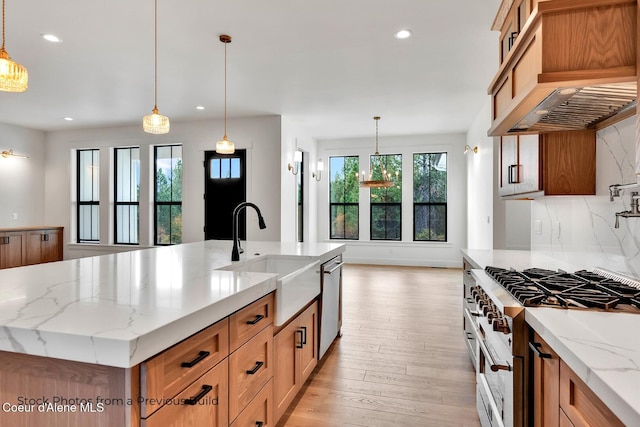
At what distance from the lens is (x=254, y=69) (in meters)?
4.03

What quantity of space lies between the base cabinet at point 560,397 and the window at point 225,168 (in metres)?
5.58

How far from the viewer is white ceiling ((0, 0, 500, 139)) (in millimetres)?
2832

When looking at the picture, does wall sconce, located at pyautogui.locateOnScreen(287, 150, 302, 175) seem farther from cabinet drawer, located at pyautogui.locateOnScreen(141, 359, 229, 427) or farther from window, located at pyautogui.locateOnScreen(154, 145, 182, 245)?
cabinet drawer, located at pyautogui.locateOnScreen(141, 359, 229, 427)

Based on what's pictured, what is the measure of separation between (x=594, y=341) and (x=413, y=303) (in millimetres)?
3838

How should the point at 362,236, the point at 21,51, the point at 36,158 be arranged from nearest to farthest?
the point at 21,51, the point at 36,158, the point at 362,236

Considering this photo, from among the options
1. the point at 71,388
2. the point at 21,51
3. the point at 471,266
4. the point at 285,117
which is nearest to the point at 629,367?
the point at 71,388

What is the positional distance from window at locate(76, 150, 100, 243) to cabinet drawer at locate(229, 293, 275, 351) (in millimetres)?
6762

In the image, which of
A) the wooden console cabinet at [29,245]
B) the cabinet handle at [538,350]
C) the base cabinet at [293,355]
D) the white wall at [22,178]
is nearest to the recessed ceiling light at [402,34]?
the base cabinet at [293,355]

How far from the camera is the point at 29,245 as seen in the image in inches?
248

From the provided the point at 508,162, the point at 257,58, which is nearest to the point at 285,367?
the point at 508,162

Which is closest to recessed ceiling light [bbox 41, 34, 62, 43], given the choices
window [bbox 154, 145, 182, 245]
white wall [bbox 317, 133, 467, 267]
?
window [bbox 154, 145, 182, 245]

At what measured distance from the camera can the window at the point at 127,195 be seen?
6.92 meters

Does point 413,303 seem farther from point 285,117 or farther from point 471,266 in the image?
point 285,117

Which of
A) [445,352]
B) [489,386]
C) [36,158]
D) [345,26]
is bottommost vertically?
[445,352]
